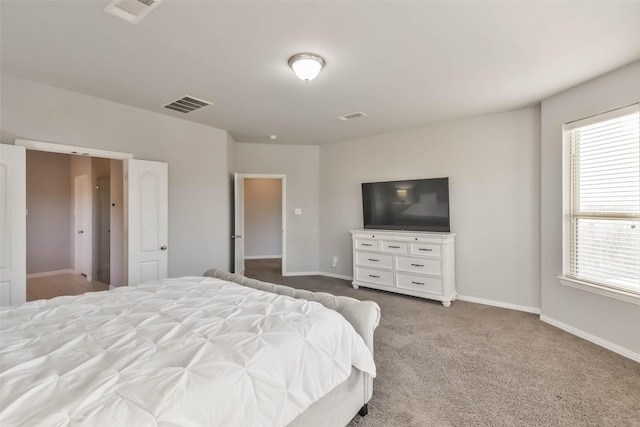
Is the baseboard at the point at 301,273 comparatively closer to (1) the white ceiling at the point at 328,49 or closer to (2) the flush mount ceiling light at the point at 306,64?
(1) the white ceiling at the point at 328,49

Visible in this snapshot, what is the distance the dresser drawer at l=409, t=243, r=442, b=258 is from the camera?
155 inches

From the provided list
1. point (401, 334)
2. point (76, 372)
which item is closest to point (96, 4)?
point (76, 372)

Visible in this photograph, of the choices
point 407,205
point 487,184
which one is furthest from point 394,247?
point 487,184

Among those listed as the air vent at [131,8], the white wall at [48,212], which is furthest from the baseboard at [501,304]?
the white wall at [48,212]

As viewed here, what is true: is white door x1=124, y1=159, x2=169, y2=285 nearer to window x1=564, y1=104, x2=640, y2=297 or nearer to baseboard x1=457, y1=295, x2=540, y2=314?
baseboard x1=457, y1=295, x2=540, y2=314

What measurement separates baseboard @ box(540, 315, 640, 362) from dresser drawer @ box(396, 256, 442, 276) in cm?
127

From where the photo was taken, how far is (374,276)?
14.9 feet

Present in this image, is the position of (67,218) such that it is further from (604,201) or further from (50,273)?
(604,201)

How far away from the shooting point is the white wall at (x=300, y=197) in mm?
5668

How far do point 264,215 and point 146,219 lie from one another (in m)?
4.57

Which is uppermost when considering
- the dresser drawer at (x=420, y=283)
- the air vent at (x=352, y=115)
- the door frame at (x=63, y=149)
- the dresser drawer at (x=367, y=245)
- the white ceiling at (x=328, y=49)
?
the air vent at (x=352, y=115)

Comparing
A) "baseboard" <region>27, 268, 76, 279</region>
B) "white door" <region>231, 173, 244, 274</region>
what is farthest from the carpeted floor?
"baseboard" <region>27, 268, 76, 279</region>

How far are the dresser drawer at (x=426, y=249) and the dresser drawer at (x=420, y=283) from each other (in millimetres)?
342

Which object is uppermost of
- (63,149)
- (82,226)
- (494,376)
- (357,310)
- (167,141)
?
(167,141)
